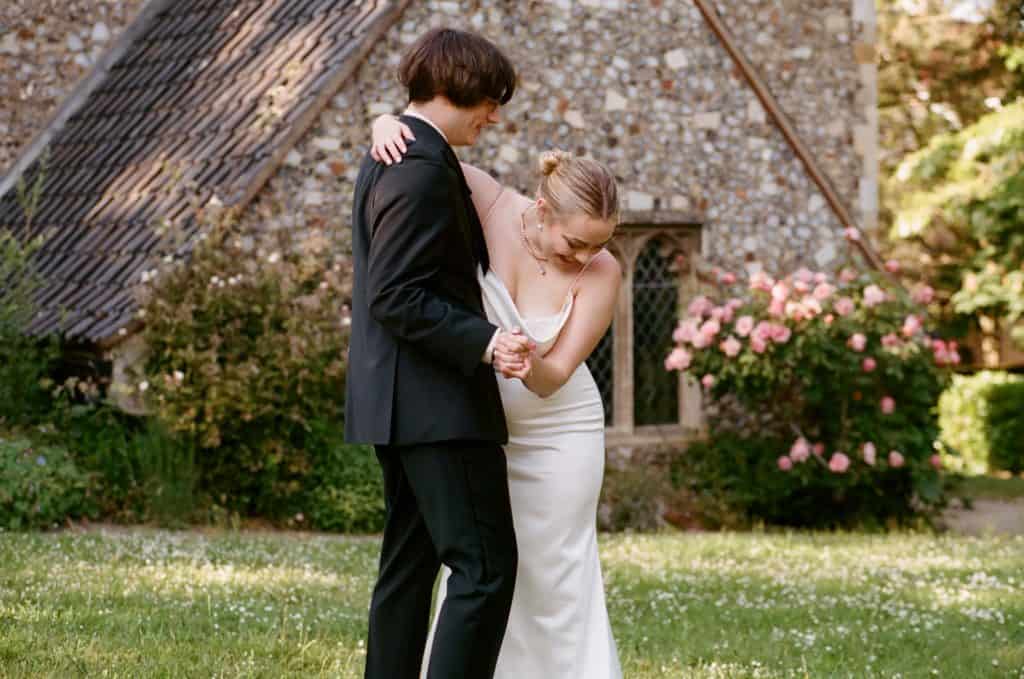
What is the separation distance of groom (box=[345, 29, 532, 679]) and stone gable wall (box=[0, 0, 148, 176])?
920cm

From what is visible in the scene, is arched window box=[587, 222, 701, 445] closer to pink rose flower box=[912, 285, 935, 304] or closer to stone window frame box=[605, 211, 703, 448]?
stone window frame box=[605, 211, 703, 448]

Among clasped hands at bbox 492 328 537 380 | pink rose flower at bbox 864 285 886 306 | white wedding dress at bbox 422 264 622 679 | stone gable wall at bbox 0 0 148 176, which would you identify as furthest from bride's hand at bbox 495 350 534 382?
stone gable wall at bbox 0 0 148 176

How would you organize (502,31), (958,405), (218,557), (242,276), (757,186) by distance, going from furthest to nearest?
(958,405), (757,186), (502,31), (242,276), (218,557)

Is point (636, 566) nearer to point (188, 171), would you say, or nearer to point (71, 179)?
point (188, 171)

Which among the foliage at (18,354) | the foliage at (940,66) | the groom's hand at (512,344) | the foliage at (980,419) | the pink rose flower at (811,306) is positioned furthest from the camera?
the foliage at (940,66)

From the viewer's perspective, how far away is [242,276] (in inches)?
395

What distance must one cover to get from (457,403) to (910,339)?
26.7 feet

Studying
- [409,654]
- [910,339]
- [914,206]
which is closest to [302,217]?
[910,339]

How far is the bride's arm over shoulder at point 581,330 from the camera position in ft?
13.9

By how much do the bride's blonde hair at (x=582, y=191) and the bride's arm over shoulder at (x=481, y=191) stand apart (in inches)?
9.8

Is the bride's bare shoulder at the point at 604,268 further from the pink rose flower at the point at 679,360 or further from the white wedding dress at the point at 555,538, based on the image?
the pink rose flower at the point at 679,360

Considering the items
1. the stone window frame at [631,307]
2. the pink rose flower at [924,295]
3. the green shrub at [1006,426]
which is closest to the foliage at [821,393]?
the pink rose flower at [924,295]

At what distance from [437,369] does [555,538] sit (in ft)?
2.26

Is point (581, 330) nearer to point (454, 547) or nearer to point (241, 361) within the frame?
point (454, 547)
